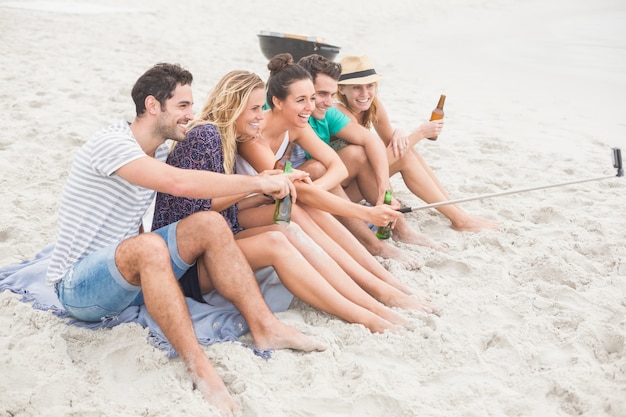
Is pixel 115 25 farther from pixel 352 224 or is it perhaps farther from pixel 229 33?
pixel 352 224

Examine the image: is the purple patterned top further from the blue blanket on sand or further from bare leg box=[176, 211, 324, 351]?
the blue blanket on sand

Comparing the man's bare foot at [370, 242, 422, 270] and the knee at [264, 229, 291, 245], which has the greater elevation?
the knee at [264, 229, 291, 245]

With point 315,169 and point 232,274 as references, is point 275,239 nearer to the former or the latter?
point 232,274

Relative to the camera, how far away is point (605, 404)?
93.0 inches

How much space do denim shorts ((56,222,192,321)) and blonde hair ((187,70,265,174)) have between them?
2.02ft

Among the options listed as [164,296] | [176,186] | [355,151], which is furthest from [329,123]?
[164,296]

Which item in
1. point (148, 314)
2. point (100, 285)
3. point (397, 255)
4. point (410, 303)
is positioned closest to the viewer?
point (100, 285)

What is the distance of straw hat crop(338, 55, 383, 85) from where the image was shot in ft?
13.0

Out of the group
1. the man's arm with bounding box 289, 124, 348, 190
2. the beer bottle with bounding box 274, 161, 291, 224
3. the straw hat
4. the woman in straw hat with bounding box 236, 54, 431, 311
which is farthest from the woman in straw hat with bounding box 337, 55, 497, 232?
the beer bottle with bounding box 274, 161, 291, 224

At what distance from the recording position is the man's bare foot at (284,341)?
8.82 feet

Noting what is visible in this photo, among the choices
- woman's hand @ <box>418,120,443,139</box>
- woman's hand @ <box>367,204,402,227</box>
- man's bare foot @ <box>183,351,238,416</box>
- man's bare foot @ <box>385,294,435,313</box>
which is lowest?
man's bare foot @ <box>385,294,435,313</box>

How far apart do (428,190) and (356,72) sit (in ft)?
2.93

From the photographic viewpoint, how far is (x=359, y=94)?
403 centimetres

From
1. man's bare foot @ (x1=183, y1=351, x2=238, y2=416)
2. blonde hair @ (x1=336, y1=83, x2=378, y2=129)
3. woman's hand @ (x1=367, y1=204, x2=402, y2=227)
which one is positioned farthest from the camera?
blonde hair @ (x1=336, y1=83, x2=378, y2=129)
